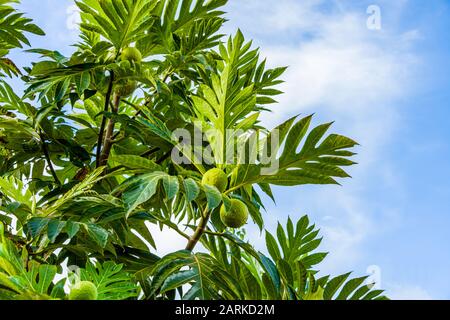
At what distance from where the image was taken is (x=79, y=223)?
4.44ft

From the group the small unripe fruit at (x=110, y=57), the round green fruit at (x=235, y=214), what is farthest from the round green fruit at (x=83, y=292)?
the small unripe fruit at (x=110, y=57)

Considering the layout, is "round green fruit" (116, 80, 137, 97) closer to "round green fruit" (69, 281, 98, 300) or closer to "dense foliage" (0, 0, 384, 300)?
"dense foliage" (0, 0, 384, 300)

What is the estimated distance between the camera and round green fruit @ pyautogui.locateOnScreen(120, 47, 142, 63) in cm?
183

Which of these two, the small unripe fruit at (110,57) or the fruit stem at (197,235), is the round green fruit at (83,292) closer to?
the fruit stem at (197,235)

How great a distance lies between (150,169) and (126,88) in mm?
485

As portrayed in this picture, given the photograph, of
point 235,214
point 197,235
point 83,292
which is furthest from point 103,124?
point 83,292

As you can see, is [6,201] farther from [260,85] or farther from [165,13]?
[260,85]

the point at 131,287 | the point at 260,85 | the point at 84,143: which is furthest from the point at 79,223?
the point at 260,85

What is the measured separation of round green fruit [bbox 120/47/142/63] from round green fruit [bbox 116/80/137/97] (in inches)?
3.0

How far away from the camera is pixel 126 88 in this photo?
74.9 inches

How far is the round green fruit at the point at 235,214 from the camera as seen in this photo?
56.3 inches

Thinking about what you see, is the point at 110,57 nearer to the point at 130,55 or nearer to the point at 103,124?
the point at 130,55

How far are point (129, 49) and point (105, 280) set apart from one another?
2.93 ft

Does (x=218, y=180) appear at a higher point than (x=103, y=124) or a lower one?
lower
